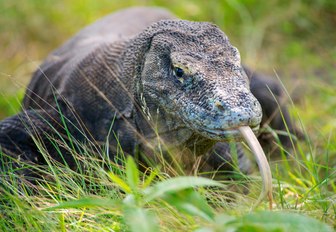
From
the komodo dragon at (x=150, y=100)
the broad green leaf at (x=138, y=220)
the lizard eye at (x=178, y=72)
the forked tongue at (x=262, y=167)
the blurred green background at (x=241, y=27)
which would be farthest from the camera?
the blurred green background at (x=241, y=27)

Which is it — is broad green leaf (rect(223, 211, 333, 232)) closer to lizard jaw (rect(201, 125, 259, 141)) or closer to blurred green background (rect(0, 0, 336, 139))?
lizard jaw (rect(201, 125, 259, 141))

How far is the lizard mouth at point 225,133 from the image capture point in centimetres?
310

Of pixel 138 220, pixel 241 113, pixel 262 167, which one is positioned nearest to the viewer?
pixel 138 220

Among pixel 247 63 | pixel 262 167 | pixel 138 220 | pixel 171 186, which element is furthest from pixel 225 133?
pixel 247 63

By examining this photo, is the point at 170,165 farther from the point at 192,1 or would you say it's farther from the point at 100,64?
the point at 192,1

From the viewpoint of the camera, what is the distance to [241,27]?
25.2 ft

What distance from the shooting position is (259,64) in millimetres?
7227

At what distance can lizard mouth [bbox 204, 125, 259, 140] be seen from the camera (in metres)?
3.10

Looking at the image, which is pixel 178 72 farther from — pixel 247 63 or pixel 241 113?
pixel 247 63

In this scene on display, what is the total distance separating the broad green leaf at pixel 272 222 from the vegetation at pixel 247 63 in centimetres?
8

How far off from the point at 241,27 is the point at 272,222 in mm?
5490

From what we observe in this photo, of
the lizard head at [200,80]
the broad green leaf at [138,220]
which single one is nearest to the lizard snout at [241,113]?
the lizard head at [200,80]

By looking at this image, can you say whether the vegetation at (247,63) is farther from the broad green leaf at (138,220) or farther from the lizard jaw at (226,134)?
the lizard jaw at (226,134)

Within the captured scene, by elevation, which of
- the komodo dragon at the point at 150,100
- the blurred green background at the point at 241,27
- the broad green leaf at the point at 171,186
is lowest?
the blurred green background at the point at 241,27
